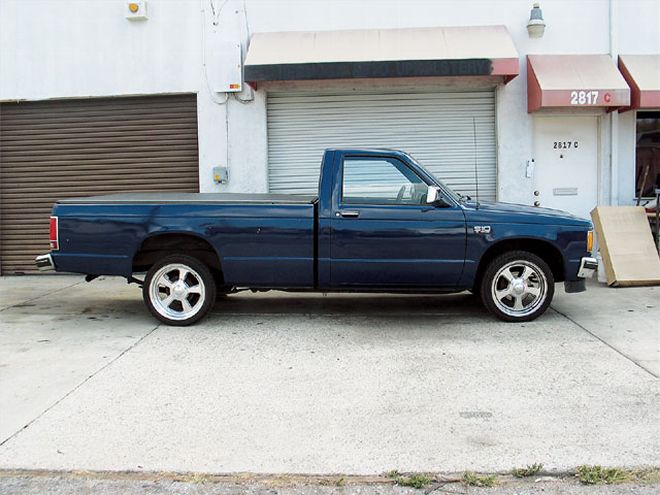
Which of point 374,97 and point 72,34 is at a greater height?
point 72,34

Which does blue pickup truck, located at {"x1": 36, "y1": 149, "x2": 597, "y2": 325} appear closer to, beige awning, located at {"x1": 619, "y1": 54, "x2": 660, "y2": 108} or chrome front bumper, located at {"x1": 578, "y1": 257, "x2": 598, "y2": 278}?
chrome front bumper, located at {"x1": 578, "y1": 257, "x2": 598, "y2": 278}

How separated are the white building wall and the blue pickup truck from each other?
13.3ft

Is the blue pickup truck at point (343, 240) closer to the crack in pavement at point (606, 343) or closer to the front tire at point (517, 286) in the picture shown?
the front tire at point (517, 286)

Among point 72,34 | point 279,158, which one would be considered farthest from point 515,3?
point 72,34

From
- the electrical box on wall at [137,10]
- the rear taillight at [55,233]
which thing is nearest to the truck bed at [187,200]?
the rear taillight at [55,233]

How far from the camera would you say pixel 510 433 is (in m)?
4.34

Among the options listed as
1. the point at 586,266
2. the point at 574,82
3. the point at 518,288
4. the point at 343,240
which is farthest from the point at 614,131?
the point at 343,240

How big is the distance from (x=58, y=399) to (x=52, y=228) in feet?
8.74

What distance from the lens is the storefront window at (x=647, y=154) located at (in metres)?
11.0

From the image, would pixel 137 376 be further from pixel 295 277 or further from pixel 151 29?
pixel 151 29

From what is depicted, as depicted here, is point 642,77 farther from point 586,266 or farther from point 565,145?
point 586,266

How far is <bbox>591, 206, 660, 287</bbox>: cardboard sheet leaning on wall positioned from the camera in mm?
9461

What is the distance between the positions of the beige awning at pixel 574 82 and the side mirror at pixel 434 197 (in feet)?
13.3

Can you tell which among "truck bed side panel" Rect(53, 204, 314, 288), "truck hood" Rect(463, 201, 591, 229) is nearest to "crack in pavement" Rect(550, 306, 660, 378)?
"truck hood" Rect(463, 201, 591, 229)
